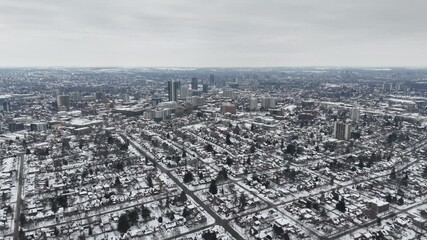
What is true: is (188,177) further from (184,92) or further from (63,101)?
(184,92)

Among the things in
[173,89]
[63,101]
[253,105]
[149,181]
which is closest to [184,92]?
[173,89]

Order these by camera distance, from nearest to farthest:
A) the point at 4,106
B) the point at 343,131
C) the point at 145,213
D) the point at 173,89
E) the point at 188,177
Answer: the point at 145,213 < the point at 188,177 < the point at 343,131 < the point at 4,106 < the point at 173,89

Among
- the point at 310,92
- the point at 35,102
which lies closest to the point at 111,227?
the point at 35,102

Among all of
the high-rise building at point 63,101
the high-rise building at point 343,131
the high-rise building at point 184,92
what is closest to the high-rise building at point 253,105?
the high-rise building at point 184,92

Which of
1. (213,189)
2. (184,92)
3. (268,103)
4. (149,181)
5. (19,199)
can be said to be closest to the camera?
(19,199)

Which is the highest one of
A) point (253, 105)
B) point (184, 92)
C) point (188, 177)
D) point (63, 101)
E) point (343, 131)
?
point (184, 92)

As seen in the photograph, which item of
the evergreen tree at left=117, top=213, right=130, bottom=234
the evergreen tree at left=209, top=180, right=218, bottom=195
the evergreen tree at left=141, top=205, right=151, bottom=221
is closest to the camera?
the evergreen tree at left=117, top=213, right=130, bottom=234

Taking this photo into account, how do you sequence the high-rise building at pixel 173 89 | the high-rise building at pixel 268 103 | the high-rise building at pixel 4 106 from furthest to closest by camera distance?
the high-rise building at pixel 173 89, the high-rise building at pixel 268 103, the high-rise building at pixel 4 106

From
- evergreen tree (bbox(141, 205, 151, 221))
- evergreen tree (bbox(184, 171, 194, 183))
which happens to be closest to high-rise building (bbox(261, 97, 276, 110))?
evergreen tree (bbox(184, 171, 194, 183))

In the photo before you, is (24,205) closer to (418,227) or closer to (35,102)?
(418,227)

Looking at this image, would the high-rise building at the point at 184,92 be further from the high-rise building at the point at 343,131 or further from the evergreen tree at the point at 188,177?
the evergreen tree at the point at 188,177

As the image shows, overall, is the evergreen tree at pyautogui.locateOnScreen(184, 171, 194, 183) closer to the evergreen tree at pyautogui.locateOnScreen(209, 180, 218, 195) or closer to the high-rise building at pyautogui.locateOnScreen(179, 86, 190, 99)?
the evergreen tree at pyautogui.locateOnScreen(209, 180, 218, 195)
